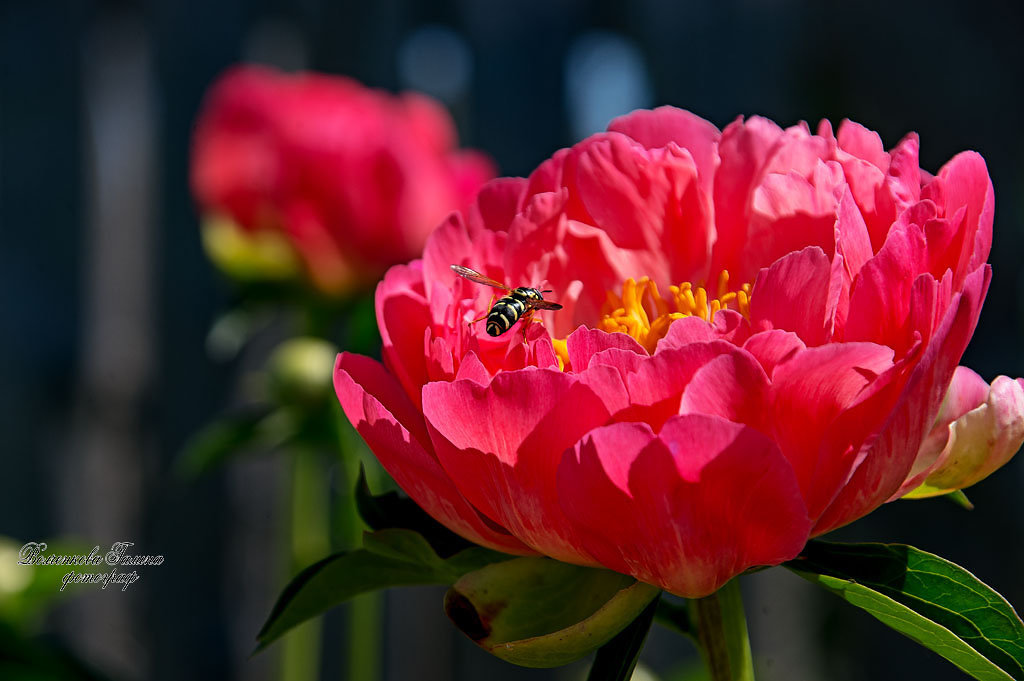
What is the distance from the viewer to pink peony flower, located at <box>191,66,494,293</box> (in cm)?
100

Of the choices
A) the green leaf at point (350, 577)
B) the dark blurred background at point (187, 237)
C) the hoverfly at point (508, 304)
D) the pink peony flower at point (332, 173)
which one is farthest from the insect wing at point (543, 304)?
the dark blurred background at point (187, 237)

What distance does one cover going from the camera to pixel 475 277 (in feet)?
1.33

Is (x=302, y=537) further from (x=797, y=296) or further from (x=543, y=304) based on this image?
(x=797, y=296)

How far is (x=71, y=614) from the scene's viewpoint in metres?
1.41

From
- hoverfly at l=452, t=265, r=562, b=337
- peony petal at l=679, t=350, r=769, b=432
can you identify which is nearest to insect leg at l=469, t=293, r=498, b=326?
hoverfly at l=452, t=265, r=562, b=337

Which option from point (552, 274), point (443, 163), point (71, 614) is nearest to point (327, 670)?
point (71, 614)

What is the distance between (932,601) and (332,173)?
0.78m

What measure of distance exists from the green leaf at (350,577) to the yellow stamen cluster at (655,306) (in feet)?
0.36

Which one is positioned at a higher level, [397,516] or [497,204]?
[497,204]

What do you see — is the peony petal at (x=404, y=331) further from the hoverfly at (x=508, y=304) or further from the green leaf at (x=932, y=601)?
the green leaf at (x=932, y=601)

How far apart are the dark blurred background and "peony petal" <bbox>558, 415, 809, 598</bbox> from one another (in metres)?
1.08

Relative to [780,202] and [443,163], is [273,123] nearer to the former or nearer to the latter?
[443,163]

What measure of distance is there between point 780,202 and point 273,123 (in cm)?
77

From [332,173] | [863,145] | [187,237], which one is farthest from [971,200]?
[187,237]
